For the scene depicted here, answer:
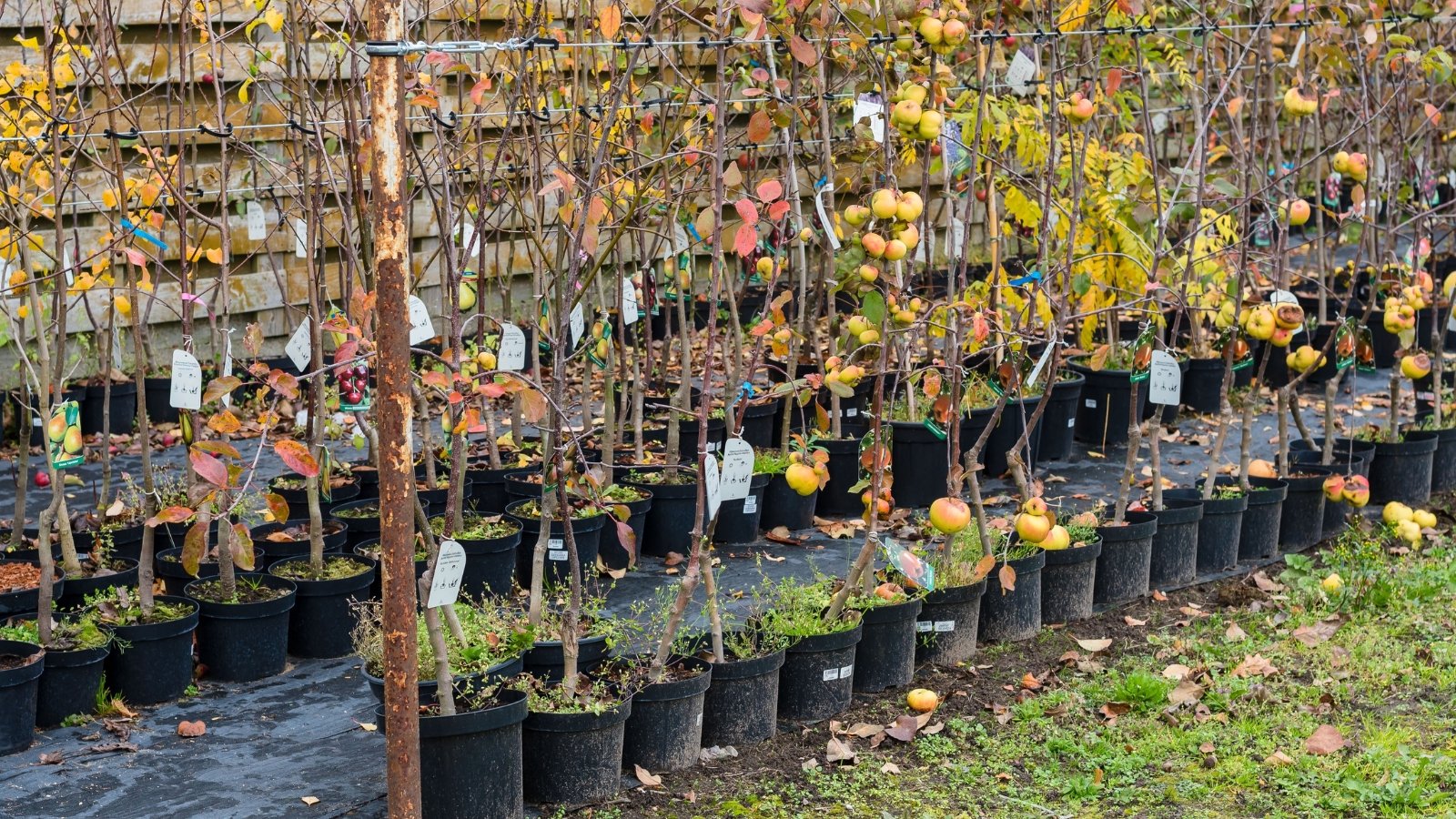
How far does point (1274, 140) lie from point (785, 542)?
314 centimetres

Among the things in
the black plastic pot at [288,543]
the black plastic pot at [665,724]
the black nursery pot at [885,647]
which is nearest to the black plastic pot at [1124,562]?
the black nursery pot at [885,647]

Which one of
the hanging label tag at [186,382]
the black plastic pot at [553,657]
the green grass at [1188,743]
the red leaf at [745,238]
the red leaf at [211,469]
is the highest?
the red leaf at [745,238]

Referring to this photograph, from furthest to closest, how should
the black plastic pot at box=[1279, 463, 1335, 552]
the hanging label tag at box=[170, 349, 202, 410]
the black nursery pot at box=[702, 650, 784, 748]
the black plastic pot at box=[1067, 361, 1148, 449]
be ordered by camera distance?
the black plastic pot at box=[1067, 361, 1148, 449]
the black plastic pot at box=[1279, 463, 1335, 552]
the hanging label tag at box=[170, 349, 202, 410]
the black nursery pot at box=[702, 650, 784, 748]

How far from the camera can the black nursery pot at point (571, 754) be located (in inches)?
127

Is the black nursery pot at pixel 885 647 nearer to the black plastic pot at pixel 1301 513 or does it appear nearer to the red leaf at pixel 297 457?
the red leaf at pixel 297 457

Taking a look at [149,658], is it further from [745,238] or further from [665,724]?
[745,238]

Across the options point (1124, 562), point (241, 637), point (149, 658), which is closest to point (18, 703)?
point (149, 658)

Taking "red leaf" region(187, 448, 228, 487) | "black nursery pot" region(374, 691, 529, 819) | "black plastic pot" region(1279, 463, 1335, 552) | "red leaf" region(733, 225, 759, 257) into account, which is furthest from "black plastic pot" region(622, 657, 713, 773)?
"black plastic pot" region(1279, 463, 1335, 552)

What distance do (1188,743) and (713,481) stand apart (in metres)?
1.31

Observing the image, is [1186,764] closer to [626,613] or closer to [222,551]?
[626,613]

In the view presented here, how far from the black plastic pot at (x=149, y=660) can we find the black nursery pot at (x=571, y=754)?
1.10m

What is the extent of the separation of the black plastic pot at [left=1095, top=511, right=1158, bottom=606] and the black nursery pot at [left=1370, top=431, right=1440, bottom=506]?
1499 mm

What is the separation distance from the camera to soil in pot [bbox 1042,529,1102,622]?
4.50 m

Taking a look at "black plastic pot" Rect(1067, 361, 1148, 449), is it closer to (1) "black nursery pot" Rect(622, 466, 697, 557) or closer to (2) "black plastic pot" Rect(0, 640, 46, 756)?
(1) "black nursery pot" Rect(622, 466, 697, 557)
